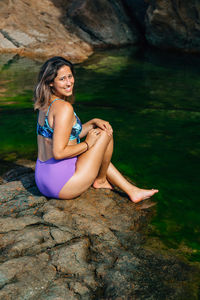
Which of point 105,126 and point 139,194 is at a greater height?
point 105,126

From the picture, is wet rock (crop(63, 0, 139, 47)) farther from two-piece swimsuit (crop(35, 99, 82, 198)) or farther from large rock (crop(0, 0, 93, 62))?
two-piece swimsuit (crop(35, 99, 82, 198))

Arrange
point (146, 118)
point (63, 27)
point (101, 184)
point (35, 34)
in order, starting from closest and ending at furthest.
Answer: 1. point (101, 184)
2. point (146, 118)
3. point (35, 34)
4. point (63, 27)

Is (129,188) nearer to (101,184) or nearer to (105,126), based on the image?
(101,184)

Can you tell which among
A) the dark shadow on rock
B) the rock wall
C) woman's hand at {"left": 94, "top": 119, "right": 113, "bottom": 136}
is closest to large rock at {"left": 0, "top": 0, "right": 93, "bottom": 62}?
the rock wall

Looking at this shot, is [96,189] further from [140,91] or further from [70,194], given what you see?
[140,91]

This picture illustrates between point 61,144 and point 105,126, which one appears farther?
point 105,126

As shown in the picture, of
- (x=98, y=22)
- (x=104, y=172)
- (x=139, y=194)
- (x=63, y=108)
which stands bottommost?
(x=139, y=194)

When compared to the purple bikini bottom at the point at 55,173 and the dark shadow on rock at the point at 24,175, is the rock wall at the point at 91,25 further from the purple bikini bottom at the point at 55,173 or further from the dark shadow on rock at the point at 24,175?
the purple bikini bottom at the point at 55,173

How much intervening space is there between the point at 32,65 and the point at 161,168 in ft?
22.3

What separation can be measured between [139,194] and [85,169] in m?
0.68

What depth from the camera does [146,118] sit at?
19.9 ft

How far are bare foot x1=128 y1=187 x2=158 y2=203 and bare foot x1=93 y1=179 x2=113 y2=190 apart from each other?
318 mm

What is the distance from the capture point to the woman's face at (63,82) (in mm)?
3354

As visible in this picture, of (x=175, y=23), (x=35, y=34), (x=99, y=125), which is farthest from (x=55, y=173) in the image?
(x=175, y=23)
